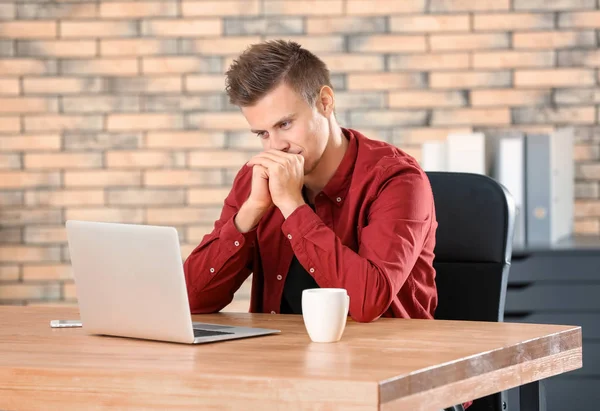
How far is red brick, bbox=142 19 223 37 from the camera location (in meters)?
3.95

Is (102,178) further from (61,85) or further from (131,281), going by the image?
(131,281)

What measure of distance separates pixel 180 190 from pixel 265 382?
8.89 ft

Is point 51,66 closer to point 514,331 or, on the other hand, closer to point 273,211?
point 273,211

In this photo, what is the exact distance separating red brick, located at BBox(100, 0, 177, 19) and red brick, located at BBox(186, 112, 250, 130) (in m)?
0.41

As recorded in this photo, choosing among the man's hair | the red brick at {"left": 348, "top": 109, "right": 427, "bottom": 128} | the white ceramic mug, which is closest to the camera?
the white ceramic mug

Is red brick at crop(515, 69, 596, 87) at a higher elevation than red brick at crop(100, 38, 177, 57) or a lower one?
lower

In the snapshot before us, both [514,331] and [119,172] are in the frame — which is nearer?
[514,331]

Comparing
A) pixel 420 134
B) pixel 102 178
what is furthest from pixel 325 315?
pixel 102 178

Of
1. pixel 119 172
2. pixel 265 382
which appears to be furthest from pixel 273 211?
pixel 119 172

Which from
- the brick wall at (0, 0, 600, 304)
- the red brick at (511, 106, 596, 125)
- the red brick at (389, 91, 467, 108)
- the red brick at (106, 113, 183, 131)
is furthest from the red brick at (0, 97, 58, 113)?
the red brick at (511, 106, 596, 125)

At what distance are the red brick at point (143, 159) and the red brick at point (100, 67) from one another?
1.04 feet

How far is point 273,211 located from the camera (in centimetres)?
231

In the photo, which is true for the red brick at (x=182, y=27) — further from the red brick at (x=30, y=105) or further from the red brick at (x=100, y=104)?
the red brick at (x=30, y=105)

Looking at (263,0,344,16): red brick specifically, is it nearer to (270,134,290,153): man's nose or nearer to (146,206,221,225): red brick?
(146,206,221,225): red brick
